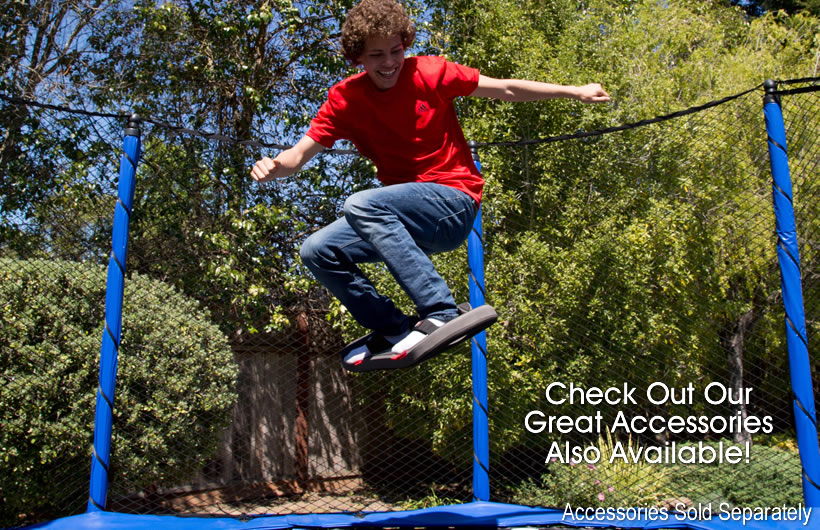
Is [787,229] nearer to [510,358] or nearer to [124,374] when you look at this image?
[510,358]

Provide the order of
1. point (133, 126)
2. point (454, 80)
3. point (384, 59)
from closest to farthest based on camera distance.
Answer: point (384, 59), point (454, 80), point (133, 126)

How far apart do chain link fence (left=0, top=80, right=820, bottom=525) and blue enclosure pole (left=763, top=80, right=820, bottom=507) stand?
89 centimetres

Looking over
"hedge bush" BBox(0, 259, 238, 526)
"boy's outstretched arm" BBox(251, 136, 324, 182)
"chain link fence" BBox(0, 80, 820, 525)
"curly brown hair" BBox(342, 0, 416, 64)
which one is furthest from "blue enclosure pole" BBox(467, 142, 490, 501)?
"hedge bush" BBox(0, 259, 238, 526)

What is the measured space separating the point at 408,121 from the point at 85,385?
2606 mm

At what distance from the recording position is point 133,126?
9.23ft

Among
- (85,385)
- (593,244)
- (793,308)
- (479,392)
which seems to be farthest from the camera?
(593,244)

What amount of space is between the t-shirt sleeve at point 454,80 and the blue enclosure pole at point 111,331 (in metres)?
1.55

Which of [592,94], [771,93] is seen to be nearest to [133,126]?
[592,94]

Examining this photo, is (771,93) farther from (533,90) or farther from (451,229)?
(451,229)

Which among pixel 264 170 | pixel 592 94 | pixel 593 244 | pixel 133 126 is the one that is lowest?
pixel 264 170

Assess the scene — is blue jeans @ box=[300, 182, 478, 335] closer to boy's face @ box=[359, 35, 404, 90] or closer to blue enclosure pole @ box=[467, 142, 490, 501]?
boy's face @ box=[359, 35, 404, 90]

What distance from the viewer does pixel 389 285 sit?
4.68 meters

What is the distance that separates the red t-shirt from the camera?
74.4 inches

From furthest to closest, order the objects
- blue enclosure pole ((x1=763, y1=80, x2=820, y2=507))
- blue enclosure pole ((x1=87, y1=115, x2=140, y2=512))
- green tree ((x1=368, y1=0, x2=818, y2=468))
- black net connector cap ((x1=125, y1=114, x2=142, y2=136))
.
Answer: green tree ((x1=368, y1=0, x2=818, y2=468))
black net connector cap ((x1=125, y1=114, x2=142, y2=136))
blue enclosure pole ((x1=87, y1=115, x2=140, y2=512))
blue enclosure pole ((x1=763, y1=80, x2=820, y2=507))
